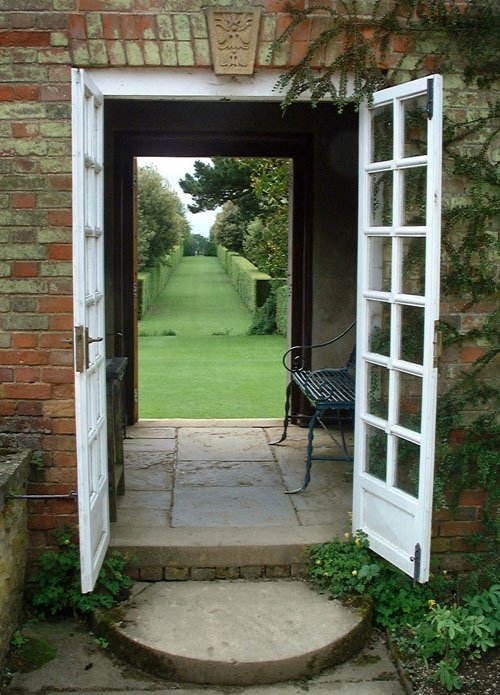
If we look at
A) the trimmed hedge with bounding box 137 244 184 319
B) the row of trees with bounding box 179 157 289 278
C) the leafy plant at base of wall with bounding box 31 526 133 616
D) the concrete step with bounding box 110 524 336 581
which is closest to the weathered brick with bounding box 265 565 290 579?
the concrete step with bounding box 110 524 336 581

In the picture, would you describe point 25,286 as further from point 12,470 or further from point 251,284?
point 251,284

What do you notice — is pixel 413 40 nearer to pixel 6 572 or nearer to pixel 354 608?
pixel 354 608

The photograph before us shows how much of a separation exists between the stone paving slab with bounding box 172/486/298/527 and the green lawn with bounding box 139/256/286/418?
10.4ft

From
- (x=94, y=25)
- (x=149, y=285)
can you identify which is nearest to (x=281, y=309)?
(x=149, y=285)

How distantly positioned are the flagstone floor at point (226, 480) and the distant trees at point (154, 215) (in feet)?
56.5

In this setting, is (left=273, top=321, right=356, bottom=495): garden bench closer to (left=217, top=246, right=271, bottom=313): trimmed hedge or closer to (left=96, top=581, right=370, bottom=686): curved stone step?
(left=96, top=581, right=370, bottom=686): curved stone step

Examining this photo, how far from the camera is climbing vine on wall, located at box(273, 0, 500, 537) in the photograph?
13.1 feet

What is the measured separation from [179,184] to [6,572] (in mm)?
22539

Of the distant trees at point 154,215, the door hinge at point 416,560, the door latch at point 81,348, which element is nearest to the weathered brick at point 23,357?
the door latch at point 81,348

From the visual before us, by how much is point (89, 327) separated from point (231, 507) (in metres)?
1.63

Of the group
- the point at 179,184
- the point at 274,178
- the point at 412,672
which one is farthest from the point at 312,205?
the point at 179,184

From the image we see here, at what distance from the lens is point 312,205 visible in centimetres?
692

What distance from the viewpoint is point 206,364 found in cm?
1317

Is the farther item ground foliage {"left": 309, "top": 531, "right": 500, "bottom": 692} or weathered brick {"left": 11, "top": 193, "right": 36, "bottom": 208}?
weathered brick {"left": 11, "top": 193, "right": 36, "bottom": 208}
